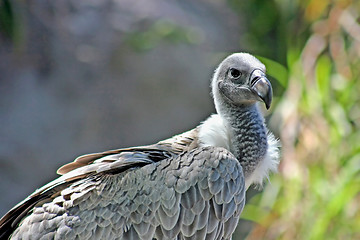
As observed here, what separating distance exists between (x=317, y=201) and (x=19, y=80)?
415 cm

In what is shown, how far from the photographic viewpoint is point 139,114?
25.7 ft

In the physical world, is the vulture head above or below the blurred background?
above


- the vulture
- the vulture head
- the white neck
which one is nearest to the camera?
the vulture

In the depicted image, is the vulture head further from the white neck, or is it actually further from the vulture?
the white neck

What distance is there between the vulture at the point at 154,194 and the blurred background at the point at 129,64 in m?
2.47

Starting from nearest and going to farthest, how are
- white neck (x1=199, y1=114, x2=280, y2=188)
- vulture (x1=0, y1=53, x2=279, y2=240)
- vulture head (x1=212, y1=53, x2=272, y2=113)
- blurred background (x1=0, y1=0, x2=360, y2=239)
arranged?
vulture (x1=0, y1=53, x2=279, y2=240), vulture head (x1=212, y1=53, x2=272, y2=113), white neck (x1=199, y1=114, x2=280, y2=188), blurred background (x1=0, y1=0, x2=360, y2=239)

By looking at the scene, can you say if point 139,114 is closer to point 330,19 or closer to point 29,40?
point 29,40

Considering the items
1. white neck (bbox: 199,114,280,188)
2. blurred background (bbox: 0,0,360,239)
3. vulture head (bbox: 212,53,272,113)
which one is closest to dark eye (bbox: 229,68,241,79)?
vulture head (bbox: 212,53,272,113)

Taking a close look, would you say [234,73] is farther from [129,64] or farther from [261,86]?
[129,64]

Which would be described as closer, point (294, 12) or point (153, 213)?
point (153, 213)

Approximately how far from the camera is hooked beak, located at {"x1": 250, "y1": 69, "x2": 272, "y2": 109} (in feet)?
10.9

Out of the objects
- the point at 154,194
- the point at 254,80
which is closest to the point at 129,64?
the point at 254,80

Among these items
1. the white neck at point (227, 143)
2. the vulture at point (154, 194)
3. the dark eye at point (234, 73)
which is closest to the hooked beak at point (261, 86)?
the vulture at point (154, 194)

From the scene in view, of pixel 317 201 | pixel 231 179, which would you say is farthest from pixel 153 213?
pixel 317 201
